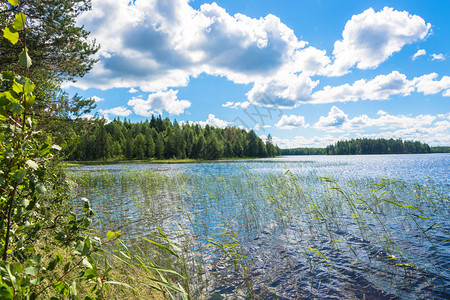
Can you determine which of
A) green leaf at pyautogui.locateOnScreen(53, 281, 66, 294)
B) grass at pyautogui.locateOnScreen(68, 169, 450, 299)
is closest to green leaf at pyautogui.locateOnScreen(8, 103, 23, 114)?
green leaf at pyautogui.locateOnScreen(53, 281, 66, 294)

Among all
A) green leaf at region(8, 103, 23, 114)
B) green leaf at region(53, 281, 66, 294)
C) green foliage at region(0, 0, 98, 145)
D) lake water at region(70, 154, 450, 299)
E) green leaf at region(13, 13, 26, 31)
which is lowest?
lake water at region(70, 154, 450, 299)

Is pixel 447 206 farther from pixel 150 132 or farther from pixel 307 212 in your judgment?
pixel 150 132

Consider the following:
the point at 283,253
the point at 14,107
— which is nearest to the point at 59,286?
the point at 14,107

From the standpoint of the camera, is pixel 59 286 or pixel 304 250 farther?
pixel 304 250

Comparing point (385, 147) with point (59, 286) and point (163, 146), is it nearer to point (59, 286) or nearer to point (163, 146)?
point (163, 146)

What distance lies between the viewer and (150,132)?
101 m

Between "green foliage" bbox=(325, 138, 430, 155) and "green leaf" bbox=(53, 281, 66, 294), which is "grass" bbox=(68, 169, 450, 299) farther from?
"green foliage" bbox=(325, 138, 430, 155)

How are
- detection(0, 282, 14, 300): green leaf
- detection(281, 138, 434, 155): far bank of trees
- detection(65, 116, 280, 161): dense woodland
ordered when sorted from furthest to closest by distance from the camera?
1. detection(281, 138, 434, 155): far bank of trees
2. detection(65, 116, 280, 161): dense woodland
3. detection(0, 282, 14, 300): green leaf

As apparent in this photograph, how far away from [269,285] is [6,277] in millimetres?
4729

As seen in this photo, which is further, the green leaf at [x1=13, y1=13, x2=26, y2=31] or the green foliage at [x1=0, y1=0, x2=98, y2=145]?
Answer: the green foliage at [x1=0, y1=0, x2=98, y2=145]

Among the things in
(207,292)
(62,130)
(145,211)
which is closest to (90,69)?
(62,130)

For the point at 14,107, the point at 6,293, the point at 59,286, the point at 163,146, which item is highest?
the point at 163,146

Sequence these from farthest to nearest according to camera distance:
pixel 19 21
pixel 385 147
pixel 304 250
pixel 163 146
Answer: pixel 385 147, pixel 163 146, pixel 304 250, pixel 19 21

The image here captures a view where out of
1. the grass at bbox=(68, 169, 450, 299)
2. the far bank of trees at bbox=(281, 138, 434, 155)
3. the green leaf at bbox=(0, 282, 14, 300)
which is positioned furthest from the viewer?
the far bank of trees at bbox=(281, 138, 434, 155)
